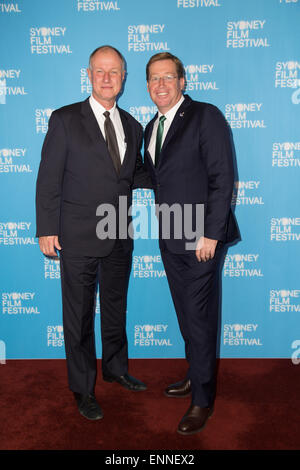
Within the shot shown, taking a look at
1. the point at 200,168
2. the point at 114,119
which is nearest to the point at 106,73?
the point at 114,119

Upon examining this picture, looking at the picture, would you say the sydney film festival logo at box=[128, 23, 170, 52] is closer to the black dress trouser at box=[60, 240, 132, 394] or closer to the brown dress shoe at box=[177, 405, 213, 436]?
the black dress trouser at box=[60, 240, 132, 394]

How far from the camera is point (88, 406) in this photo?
2.35 metres

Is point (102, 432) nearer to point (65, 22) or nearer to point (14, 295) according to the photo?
point (14, 295)

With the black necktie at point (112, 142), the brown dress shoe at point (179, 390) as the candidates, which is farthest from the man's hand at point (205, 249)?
the brown dress shoe at point (179, 390)

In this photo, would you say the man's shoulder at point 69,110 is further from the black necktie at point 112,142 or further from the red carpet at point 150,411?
the red carpet at point 150,411

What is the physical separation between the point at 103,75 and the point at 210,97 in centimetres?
88

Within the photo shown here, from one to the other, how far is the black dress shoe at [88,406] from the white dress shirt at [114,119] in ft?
4.78

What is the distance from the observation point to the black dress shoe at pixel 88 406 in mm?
2301

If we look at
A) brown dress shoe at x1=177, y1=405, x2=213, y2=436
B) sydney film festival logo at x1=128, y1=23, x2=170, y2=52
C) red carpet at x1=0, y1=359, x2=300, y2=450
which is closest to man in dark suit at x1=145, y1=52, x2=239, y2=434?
brown dress shoe at x1=177, y1=405, x2=213, y2=436

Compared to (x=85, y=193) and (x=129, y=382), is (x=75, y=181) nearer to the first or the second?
(x=85, y=193)

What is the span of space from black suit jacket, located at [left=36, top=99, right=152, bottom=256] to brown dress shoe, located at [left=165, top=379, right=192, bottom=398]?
3.25ft

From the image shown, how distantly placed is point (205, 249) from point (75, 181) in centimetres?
84

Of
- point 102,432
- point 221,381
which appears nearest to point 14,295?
point 102,432

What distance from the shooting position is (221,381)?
2764 millimetres
